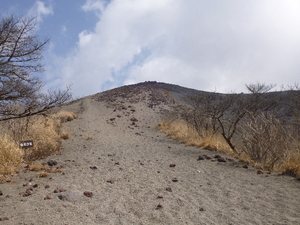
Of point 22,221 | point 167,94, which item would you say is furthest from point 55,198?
point 167,94

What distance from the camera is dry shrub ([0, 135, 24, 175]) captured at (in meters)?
5.35

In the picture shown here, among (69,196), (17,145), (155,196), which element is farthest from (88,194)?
(17,145)

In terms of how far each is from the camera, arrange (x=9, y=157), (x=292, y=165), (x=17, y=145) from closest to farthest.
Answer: (x=292, y=165) → (x=9, y=157) → (x=17, y=145)

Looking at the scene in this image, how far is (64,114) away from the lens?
1770 cm

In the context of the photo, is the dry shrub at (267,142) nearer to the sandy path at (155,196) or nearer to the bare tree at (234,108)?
the sandy path at (155,196)

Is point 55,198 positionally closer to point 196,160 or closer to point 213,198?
point 213,198

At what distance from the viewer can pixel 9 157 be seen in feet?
19.3

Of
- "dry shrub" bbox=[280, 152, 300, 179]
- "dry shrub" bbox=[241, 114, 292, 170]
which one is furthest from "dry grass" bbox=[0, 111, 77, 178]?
"dry shrub" bbox=[280, 152, 300, 179]

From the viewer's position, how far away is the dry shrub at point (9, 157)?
5348 mm

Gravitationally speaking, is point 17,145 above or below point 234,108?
below

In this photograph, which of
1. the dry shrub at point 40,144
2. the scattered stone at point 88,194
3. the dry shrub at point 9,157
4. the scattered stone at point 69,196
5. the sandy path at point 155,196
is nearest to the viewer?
the sandy path at point 155,196

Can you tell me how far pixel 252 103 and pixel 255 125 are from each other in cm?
333

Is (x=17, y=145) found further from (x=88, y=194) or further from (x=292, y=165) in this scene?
(x=292, y=165)

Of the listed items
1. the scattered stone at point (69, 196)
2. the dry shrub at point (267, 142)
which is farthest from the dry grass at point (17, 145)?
the dry shrub at point (267, 142)
